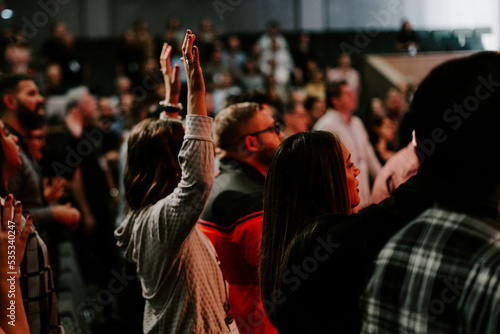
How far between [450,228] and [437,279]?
0.09 m

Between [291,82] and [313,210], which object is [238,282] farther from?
[291,82]

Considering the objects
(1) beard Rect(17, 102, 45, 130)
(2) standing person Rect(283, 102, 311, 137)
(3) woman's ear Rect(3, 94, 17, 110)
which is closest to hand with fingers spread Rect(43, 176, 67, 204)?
(1) beard Rect(17, 102, 45, 130)

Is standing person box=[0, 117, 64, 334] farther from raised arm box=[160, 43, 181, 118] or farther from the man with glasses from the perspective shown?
raised arm box=[160, 43, 181, 118]

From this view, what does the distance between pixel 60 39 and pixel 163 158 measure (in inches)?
286

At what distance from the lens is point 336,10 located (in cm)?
1178

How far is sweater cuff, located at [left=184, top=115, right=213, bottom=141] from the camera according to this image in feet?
5.35

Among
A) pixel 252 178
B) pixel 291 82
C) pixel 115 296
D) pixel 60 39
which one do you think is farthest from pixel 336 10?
pixel 252 178

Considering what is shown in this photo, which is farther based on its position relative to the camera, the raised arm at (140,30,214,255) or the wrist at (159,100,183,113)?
the wrist at (159,100,183,113)

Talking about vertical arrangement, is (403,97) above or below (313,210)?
below

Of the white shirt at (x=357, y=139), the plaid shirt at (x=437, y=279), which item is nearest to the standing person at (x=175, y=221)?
the plaid shirt at (x=437, y=279)

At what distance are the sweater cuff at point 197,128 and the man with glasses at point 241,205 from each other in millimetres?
463

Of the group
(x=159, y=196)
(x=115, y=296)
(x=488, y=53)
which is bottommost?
(x=115, y=296)

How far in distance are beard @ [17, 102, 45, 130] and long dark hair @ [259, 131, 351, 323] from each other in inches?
82.5

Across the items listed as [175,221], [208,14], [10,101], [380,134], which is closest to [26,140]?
[10,101]
